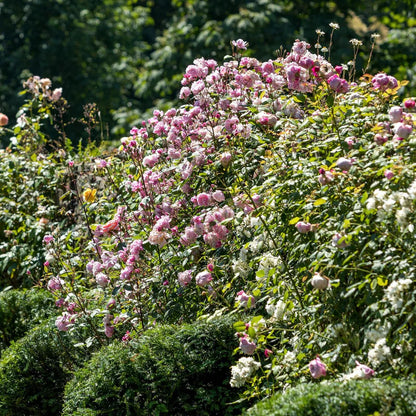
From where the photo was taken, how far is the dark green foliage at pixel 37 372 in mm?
4285

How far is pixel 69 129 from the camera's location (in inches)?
639

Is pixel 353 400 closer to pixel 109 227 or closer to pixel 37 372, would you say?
pixel 109 227

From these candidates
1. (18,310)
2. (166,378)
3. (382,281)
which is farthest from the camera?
(18,310)

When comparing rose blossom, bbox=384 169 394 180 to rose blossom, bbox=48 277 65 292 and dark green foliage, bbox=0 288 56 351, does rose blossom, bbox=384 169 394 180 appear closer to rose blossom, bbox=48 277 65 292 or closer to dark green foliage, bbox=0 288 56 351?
rose blossom, bbox=48 277 65 292

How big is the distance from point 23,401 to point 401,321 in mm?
2509

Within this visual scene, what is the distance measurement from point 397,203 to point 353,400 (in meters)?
0.86

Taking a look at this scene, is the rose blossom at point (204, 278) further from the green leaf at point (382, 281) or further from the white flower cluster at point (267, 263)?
the green leaf at point (382, 281)

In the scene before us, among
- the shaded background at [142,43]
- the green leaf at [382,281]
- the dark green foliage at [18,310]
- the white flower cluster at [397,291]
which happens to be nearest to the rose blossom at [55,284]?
the dark green foliage at [18,310]

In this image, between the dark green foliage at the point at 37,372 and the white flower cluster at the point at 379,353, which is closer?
the white flower cluster at the point at 379,353

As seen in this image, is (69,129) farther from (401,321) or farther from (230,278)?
(401,321)

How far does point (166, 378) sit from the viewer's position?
3373mm

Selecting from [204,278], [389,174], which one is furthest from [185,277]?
[389,174]

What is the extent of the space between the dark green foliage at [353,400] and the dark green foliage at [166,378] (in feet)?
2.73

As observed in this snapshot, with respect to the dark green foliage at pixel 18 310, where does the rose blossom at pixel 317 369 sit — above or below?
above
